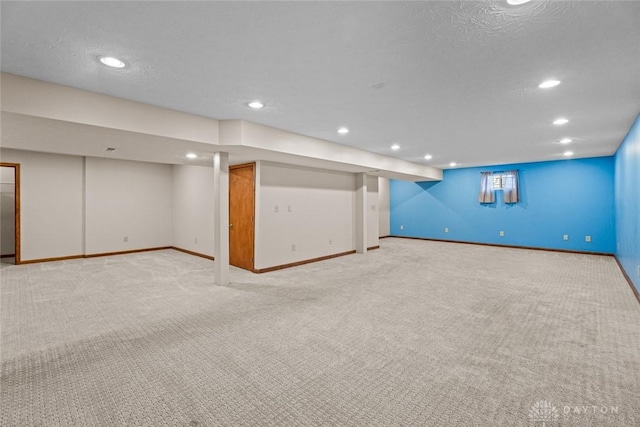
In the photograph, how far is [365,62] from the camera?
7.99 ft

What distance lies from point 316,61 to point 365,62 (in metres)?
0.40

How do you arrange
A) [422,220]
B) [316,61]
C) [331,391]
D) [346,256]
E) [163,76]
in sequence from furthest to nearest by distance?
[422,220], [346,256], [163,76], [316,61], [331,391]

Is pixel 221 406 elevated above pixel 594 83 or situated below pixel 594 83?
below

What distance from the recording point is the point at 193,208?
24.8ft

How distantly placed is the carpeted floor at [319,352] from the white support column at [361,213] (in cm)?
284

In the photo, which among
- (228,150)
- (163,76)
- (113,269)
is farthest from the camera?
(113,269)

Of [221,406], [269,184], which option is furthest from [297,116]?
[221,406]

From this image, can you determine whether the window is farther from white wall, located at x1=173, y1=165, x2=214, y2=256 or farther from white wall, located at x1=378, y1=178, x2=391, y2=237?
white wall, located at x1=173, y1=165, x2=214, y2=256

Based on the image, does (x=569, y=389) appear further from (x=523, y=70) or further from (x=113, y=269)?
(x=113, y=269)

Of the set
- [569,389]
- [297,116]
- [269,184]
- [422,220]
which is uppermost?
[297,116]

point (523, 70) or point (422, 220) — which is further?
point (422, 220)

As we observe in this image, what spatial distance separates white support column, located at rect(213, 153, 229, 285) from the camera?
15.5 ft

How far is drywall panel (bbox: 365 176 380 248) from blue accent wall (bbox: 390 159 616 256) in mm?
2520

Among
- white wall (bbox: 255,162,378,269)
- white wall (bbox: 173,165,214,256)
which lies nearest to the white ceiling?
white wall (bbox: 255,162,378,269)
